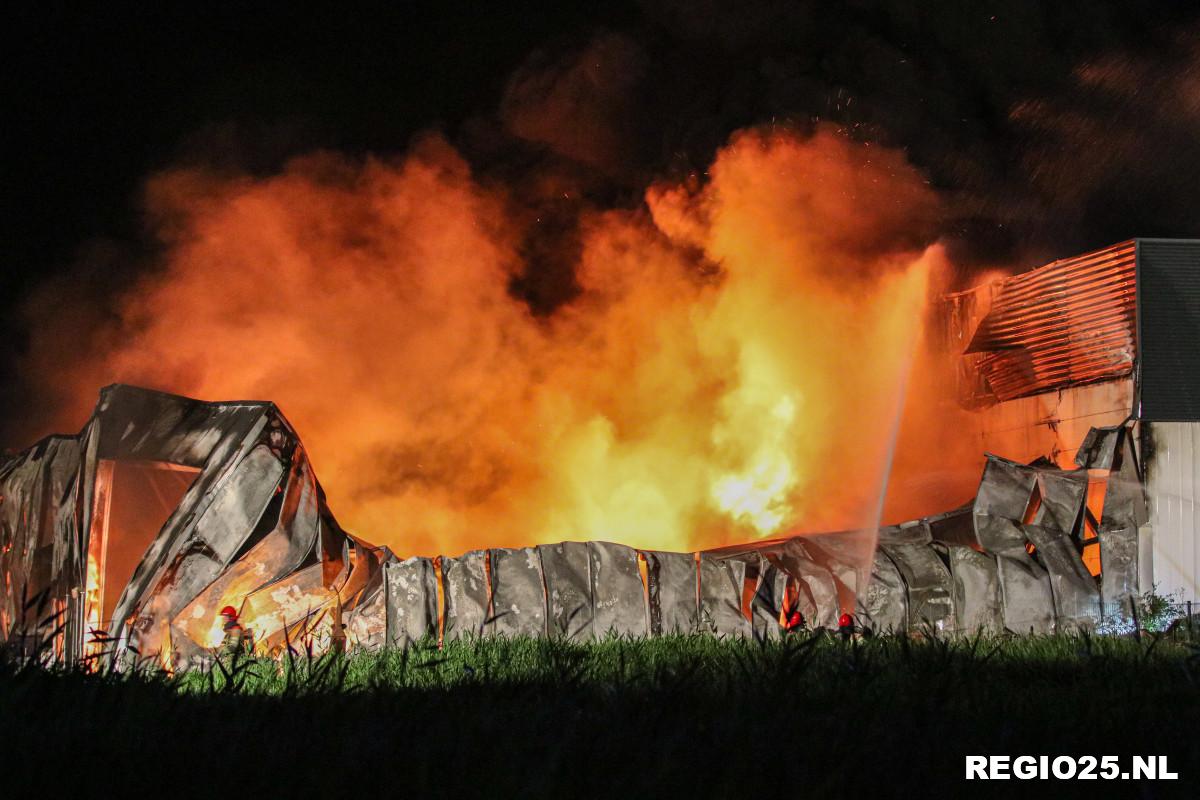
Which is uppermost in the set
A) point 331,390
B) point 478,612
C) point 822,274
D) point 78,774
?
point 822,274

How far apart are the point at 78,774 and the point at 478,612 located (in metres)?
8.92

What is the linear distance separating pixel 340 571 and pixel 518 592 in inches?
70.3

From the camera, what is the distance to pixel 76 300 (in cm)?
2075

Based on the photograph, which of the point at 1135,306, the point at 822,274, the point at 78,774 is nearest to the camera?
the point at 78,774

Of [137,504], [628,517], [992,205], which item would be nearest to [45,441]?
[137,504]

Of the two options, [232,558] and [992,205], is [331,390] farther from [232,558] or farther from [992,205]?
[992,205]

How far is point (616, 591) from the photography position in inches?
448

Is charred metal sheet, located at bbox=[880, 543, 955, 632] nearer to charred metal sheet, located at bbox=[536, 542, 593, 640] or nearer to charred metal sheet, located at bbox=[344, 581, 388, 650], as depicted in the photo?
charred metal sheet, located at bbox=[536, 542, 593, 640]

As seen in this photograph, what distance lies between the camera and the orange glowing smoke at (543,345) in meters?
18.2

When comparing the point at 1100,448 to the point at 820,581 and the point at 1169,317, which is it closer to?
the point at 1169,317

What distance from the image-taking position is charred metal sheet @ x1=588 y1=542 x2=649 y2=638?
1134 cm

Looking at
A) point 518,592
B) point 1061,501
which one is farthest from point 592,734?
point 1061,501

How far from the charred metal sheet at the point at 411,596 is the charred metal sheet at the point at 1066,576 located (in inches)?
245

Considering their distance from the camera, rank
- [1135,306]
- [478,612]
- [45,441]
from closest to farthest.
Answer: [478,612]
[45,441]
[1135,306]
